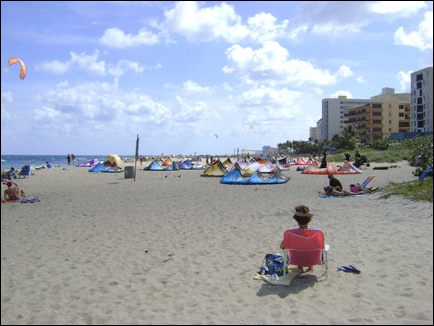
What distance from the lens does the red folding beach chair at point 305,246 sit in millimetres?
4695

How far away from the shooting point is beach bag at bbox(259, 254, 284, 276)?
4.86 m

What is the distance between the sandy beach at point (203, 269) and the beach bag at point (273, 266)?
209 millimetres

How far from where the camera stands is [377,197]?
11086mm

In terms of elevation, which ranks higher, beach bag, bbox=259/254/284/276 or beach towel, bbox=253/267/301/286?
beach bag, bbox=259/254/284/276

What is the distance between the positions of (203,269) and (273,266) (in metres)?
1.11

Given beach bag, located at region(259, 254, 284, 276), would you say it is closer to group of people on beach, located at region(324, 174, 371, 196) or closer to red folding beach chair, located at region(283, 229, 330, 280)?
red folding beach chair, located at region(283, 229, 330, 280)

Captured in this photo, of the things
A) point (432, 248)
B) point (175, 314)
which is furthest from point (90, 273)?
point (432, 248)

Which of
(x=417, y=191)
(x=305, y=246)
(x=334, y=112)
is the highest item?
(x=334, y=112)

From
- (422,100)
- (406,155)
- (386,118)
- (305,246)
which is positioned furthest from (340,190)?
(386,118)

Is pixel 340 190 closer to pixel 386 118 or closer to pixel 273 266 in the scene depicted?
pixel 273 266

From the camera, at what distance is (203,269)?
5234mm

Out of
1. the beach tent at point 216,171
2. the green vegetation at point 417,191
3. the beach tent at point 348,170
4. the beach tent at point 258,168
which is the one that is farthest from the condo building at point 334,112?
the green vegetation at point 417,191

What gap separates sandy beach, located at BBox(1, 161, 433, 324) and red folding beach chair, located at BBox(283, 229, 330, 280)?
0.29 m

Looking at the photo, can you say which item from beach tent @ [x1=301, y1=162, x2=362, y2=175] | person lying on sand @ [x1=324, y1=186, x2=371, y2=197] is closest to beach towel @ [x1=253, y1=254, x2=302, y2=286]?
person lying on sand @ [x1=324, y1=186, x2=371, y2=197]
